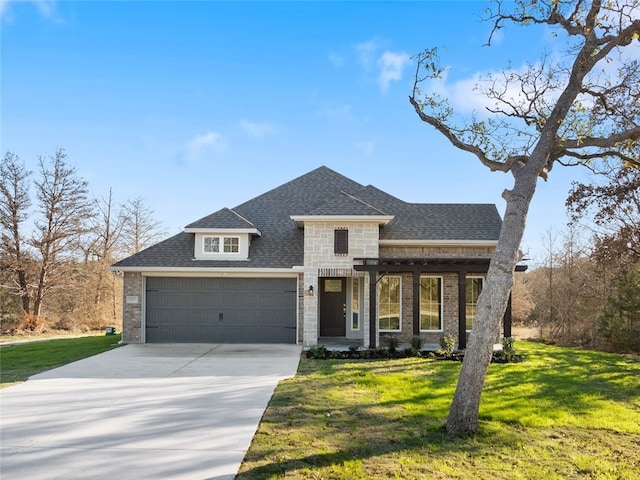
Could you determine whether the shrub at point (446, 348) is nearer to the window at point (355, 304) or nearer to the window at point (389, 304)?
the window at point (389, 304)

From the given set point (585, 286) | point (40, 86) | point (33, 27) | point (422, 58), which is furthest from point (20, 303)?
point (585, 286)

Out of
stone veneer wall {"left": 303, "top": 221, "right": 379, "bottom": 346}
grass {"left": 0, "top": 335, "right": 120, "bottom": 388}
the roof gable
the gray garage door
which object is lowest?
grass {"left": 0, "top": 335, "right": 120, "bottom": 388}

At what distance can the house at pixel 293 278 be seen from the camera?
49.3 ft

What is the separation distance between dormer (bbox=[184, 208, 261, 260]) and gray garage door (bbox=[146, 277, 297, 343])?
2.78 feet

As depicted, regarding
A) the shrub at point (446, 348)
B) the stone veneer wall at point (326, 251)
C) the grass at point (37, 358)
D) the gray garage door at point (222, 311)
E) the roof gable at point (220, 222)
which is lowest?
the grass at point (37, 358)

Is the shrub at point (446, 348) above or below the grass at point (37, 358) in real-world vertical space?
above

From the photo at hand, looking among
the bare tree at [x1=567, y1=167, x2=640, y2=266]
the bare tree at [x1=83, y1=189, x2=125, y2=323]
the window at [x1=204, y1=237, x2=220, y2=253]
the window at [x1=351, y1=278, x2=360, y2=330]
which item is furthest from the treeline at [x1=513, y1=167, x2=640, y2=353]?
the bare tree at [x1=83, y1=189, x2=125, y2=323]

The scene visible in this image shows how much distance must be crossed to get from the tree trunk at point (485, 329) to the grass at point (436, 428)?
11.2 inches

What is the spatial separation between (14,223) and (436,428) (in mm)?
25481

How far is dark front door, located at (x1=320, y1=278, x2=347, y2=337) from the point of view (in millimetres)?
17203

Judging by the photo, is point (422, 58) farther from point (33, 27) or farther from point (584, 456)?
point (33, 27)

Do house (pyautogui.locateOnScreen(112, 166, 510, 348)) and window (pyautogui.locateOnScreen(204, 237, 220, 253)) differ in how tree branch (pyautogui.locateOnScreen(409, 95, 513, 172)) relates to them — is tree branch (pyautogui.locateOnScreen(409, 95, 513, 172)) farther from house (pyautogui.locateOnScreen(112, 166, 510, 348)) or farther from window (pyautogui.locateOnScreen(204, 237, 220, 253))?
window (pyautogui.locateOnScreen(204, 237, 220, 253))

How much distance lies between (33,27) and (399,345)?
13.6 m

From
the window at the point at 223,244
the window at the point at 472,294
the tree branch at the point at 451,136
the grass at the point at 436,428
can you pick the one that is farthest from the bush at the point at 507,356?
the window at the point at 223,244
